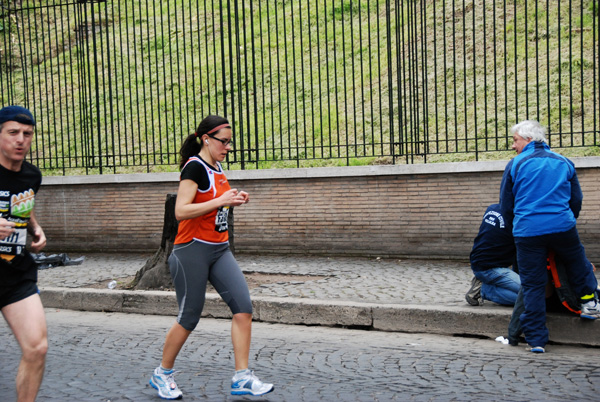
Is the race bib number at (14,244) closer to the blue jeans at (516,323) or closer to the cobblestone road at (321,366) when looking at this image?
the cobblestone road at (321,366)

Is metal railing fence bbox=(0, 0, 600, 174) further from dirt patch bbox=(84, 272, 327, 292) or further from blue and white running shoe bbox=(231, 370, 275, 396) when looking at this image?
blue and white running shoe bbox=(231, 370, 275, 396)

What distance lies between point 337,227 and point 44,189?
17.3 ft

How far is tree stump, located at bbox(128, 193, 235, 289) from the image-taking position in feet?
27.3

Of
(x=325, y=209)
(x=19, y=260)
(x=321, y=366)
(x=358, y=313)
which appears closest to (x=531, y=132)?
(x=358, y=313)

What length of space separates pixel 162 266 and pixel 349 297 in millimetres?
2356

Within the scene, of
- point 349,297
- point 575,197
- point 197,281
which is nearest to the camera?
point 197,281

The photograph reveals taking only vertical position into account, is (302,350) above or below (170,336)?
below

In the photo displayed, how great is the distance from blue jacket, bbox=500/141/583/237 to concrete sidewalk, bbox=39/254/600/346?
3.07 feet

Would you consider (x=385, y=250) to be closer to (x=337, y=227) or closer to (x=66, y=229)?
(x=337, y=227)

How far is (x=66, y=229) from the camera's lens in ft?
40.1

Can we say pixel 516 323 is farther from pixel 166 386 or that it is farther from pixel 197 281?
pixel 166 386

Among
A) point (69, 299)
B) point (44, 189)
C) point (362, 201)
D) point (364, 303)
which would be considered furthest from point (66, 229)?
point (364, 303)

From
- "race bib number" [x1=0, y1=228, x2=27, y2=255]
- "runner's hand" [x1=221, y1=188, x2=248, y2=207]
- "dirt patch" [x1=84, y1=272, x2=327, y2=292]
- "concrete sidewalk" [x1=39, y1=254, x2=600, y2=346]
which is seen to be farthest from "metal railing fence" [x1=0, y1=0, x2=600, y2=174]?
"race bib number" [x1=0, y1=228, x2=27, y2=255]

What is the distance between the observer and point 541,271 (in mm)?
5656
